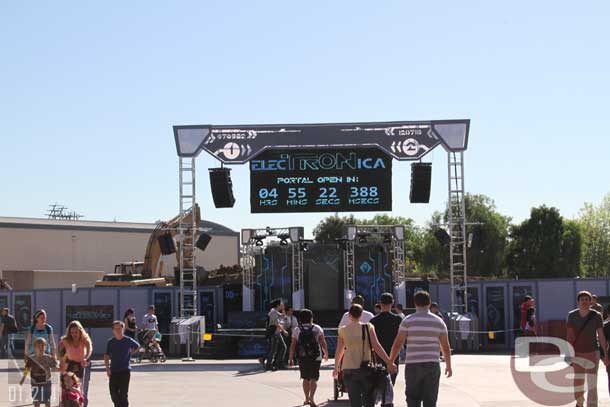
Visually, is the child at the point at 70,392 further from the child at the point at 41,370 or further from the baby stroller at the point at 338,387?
the baby stroller at the point at 338,387

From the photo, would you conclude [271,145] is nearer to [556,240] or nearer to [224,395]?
[224,395]

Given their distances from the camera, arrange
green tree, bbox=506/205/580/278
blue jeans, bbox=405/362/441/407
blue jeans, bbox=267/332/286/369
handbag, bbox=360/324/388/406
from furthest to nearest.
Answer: green tree, bbox=506/205/580/278
blue jeans, bbox=267/332/286/369
handbag, bbox=360/324/388/406
blue jeans, bbox=405/362/441/407

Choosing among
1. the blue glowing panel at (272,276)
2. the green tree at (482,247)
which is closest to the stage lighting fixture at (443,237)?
the blue glowing panel at (272,276)

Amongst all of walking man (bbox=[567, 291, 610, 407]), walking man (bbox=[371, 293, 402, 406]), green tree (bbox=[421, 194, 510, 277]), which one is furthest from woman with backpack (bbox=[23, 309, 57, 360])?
green tree (bbox=[421, 194, 510, 277])

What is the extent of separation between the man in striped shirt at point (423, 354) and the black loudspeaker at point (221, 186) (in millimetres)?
17779

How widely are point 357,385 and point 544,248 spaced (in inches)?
2289

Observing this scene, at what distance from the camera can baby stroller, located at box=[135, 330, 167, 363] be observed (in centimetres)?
2555

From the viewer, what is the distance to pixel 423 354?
10.5 m

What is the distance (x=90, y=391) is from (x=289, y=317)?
667cm

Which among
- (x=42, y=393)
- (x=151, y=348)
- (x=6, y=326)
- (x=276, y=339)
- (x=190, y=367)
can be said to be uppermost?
(x=6, y=326)

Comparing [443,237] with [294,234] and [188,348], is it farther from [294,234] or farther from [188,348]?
[188,348]

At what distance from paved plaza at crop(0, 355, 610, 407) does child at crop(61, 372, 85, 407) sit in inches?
137

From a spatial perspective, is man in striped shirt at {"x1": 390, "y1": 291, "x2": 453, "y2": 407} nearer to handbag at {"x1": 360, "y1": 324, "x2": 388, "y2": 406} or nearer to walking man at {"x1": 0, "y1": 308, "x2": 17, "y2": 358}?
handbag at {"x1": 360, "y1": 324, "x2": 388, "y2": 406}

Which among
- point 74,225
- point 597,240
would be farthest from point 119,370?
point 597,240
